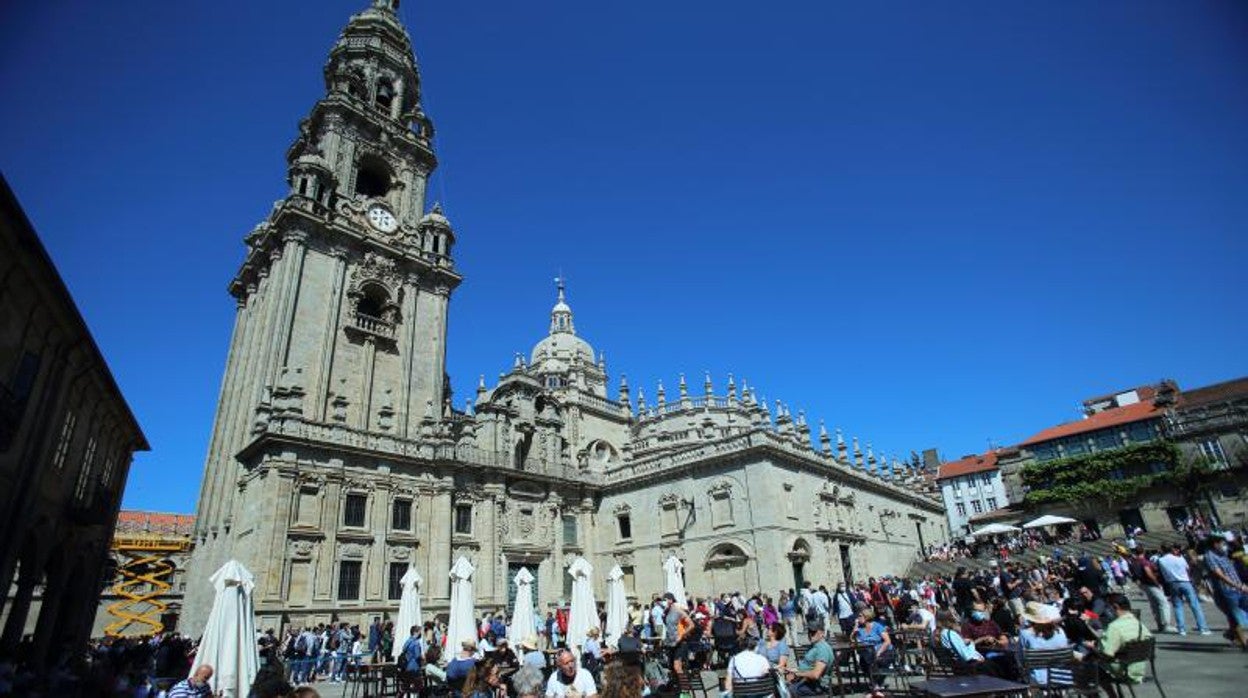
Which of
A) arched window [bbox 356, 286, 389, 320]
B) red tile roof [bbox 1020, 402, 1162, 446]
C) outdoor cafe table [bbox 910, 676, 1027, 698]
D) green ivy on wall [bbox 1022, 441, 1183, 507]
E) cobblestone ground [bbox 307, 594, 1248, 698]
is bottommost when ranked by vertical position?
cobblestone ground [bbox 307, 594, 1248, 698]

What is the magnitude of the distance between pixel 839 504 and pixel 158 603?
128ft

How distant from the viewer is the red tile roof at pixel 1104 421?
4456 cm

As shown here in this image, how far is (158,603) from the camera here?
34.1 m

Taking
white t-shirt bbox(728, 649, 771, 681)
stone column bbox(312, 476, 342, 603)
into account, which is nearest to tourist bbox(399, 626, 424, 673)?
white t-shirt bbox(728, 649, 771, 681)

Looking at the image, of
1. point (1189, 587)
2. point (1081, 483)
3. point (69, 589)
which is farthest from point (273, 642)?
point (1081, 483)

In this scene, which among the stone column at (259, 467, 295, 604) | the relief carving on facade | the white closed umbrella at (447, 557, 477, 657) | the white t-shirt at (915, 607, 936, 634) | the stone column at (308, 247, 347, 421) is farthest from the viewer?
the stone column at (308, 247, 347, 421)

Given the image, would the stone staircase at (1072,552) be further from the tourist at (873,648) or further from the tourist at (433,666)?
the tourist at (433,666)

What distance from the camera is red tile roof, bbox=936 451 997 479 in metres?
60.2

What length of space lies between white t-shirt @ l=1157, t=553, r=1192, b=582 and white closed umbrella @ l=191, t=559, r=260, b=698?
1791cm

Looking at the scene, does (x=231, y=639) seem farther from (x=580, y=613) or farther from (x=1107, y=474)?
(x=1107, y=474)

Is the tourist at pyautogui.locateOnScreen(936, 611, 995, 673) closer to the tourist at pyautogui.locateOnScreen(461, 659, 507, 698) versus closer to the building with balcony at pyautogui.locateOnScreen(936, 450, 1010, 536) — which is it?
the tourist at pyautogui.locateOnScreen(461, 659, 507, 698)

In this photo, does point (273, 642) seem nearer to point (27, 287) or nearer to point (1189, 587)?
point (27, 287)

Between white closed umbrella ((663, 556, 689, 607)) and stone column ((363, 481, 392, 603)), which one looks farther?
stone column ((363, 481, 392, 603))

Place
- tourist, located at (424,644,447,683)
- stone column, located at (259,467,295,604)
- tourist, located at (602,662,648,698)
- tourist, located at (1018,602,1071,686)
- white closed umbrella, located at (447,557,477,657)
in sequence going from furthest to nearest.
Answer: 1. stone column, located at (259,467,295,604)
2. white closed umbrella, located at (447,557,477,657)
3. tourist, located at (424,644,447,683)
4. tourist, located at (1018,602,1071,686)
5. tourist, located at (602,662,648,698)
